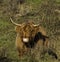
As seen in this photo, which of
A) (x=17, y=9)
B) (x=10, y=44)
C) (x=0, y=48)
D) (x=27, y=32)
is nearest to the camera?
(x=27, y=32)

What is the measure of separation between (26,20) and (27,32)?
282 centimetres

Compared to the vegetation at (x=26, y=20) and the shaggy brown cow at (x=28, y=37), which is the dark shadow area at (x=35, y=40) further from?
the vegetation at (x=26, y=20)

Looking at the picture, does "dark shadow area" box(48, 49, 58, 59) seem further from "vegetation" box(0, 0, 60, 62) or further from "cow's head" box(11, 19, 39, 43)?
"cow's head" box(11, 19, 39, 43)

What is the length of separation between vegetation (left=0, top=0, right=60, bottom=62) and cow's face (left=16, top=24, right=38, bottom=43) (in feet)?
1.29

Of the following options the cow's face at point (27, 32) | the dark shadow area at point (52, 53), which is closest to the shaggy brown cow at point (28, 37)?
the cow's face at point (27, 32)

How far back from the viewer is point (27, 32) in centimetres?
847

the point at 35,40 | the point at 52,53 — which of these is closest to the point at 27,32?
the point at 35,40

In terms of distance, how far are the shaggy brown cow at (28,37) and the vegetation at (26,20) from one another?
268 millimetres

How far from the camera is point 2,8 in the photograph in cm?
1314

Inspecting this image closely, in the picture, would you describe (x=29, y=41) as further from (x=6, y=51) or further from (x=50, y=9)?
(x=50, y=9)

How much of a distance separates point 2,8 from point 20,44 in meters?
4.58

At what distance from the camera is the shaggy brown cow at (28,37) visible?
27.8ft

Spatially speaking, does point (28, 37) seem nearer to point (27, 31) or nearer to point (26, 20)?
point (27, 31)

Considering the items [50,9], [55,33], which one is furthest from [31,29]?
[50,9]
